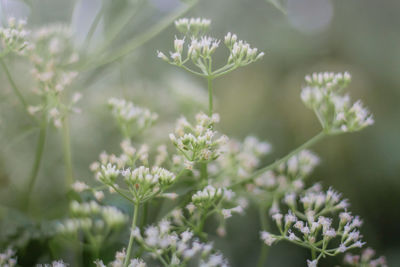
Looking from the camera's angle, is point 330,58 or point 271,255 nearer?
point 271,255

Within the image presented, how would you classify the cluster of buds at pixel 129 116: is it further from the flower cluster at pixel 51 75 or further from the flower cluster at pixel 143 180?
the flower cluster at pixel 143 180

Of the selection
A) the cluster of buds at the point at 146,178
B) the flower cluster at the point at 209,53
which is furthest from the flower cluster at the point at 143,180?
the flower cluster at the point at 209,53

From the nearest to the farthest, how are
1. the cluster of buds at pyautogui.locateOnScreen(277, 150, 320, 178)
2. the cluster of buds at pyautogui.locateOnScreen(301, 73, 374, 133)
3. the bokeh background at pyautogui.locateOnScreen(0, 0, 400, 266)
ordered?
the cluster of buds at pyautogui.locateOnScreen(301, 73, 374, 133), the cluster of buds at pyautogui.locateOnScreen(277, 150, 320, 178), the bokeh background at pyautogui.locateOnScreen(0, 0, 400, 266)

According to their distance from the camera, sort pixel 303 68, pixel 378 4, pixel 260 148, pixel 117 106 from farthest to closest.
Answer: pixel 378 4
pixel 303 68
pixel 260 148
pixel 117 106

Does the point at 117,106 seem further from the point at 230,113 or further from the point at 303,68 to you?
the point at 303,68

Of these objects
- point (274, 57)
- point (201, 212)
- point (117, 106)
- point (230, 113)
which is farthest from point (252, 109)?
point (201, 212)

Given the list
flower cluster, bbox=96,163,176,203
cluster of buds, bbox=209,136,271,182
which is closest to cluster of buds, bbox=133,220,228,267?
flower cluster, bbox=96,163,176,203

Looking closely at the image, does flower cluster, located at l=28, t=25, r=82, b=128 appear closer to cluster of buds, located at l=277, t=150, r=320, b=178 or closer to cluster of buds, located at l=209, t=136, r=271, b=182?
cluster of buds, located at l=209, t=136, r=271, b=182

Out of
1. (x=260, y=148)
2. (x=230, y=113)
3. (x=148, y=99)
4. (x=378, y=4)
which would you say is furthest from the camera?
(x=378, y=4)
